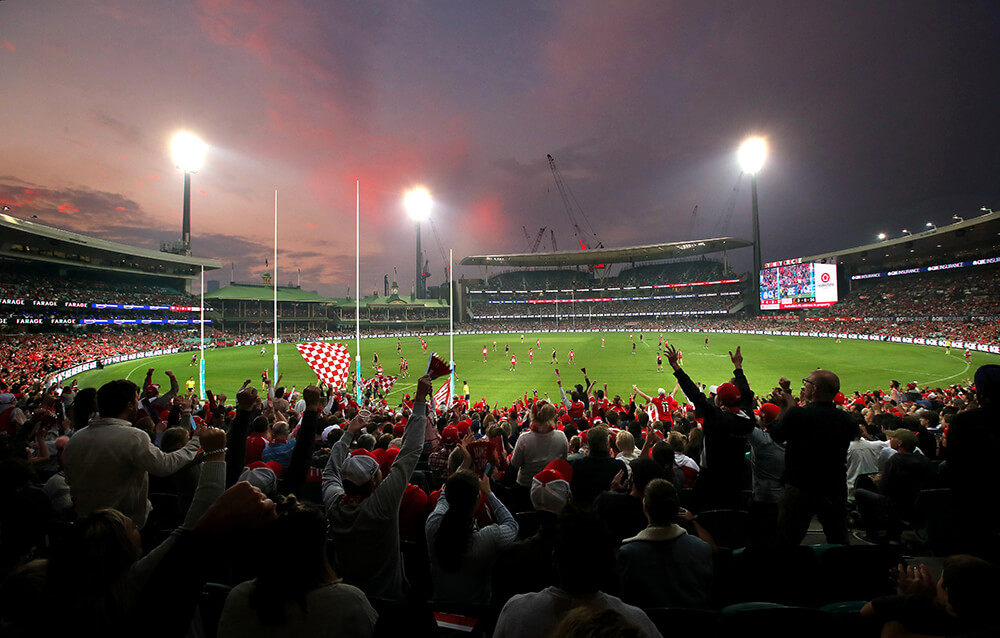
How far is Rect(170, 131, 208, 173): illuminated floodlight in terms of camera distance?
40.9 meters

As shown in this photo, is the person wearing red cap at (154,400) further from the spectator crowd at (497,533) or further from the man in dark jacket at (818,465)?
the man in dark jacket at (818,465)

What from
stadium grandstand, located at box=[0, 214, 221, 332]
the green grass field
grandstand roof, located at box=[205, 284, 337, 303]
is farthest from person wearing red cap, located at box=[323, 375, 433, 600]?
grandstand roof, located at box=[205, 284, 337, 303]

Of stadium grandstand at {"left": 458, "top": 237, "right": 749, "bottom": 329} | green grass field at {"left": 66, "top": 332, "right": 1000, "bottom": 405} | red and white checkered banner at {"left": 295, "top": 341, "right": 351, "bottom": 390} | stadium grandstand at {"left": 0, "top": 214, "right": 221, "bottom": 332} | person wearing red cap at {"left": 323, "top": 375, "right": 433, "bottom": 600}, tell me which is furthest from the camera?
stadium grandstand at {"left": 458, "top": 237, "right": 749, "bottom": 329}

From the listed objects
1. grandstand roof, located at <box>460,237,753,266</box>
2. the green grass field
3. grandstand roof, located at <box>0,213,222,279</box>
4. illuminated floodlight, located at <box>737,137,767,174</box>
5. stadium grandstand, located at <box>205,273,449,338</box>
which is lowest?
the green grass field

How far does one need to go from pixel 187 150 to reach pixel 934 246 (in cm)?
9176

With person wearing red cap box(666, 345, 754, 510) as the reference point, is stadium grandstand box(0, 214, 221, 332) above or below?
above

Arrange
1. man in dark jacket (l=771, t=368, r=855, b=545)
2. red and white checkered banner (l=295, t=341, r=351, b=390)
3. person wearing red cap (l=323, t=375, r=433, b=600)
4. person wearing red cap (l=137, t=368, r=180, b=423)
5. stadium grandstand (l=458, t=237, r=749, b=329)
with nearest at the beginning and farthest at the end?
person wearing red cap (l=323, t=375, r=433, b=600)
man in dark jacket (l=771, t=368, r=855, b=545)
person wearing red cap (l=137, t=368, r=180, b=423)
red and white checkered banner (l=295, t=341, r=351, b=390)
stadium grandstand (l=458, t=237, r=749, b=329)

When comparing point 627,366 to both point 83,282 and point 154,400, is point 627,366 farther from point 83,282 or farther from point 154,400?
point 83,282

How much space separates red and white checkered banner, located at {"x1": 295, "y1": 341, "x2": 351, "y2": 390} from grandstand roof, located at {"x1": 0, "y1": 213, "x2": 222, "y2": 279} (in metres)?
33.3

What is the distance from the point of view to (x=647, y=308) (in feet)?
373

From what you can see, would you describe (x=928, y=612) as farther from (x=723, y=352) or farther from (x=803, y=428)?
(x=723, y=352)

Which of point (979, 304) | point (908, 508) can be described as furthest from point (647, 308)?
point (908, 508)

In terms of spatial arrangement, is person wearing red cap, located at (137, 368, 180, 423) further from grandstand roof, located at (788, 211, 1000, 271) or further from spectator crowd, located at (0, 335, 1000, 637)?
grandstand roof, located at (788, 211, 1000, 271)

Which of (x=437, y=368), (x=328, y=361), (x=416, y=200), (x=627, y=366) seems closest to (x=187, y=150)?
(x=416, y=200)
